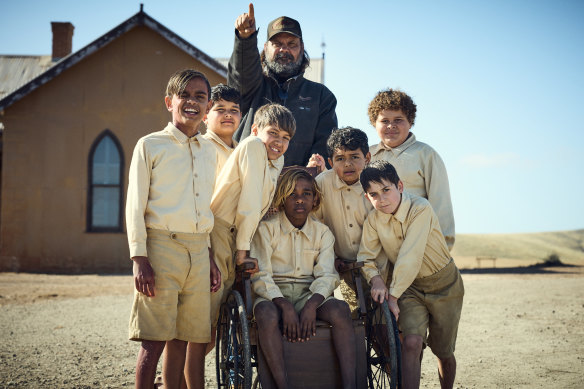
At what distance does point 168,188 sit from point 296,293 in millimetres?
1005

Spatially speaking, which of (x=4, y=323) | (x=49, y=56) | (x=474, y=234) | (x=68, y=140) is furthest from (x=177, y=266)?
(x=474, y=234)

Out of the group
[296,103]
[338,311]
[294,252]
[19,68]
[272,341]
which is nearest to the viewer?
[272,341]

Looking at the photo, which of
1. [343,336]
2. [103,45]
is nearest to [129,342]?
[343,336]

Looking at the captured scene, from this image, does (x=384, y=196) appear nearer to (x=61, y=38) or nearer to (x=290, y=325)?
(x=290, y=325)

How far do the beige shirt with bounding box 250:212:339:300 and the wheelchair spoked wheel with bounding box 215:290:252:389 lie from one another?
0.32 m

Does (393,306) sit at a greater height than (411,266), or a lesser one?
lesser

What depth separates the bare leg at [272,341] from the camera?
283cm

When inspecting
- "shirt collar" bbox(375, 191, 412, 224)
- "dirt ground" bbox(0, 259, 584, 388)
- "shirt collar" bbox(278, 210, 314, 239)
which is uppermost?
"shirt collar" bbox(375, 191, 412, 224)

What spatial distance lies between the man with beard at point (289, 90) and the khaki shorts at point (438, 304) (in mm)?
1555

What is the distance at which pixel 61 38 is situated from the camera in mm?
17078

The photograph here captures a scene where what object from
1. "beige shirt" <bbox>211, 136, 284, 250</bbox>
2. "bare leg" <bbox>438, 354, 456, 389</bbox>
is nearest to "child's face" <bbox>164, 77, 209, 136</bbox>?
"beige shirt" <bbox>211, 136, 284, 250</bbox>

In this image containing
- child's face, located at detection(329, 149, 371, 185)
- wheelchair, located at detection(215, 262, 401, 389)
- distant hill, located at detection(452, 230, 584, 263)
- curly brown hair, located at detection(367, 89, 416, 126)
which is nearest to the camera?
wheelchair, located at detection(215, 262, 401, 389)

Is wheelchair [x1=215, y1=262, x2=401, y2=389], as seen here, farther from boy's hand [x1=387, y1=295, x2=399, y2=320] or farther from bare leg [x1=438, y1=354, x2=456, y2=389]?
bare leg [x1=438, y1=354, x2=456, y2=389]

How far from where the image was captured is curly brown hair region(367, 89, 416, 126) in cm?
373
